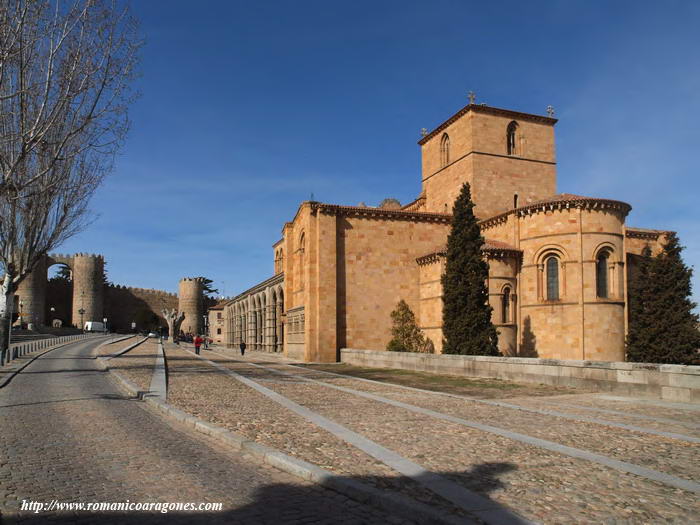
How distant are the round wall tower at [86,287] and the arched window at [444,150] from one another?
2614 inches

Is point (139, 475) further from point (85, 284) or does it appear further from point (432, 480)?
point (85, 284)

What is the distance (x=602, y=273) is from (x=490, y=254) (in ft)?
18.4

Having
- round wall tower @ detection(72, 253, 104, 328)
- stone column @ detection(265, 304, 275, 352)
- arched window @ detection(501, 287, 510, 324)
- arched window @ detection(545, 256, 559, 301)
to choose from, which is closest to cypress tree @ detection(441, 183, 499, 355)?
arched window @ detection(501, 287, 510, 324)

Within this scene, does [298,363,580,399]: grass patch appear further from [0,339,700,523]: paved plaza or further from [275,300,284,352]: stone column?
[275,300,284,352]: stone column

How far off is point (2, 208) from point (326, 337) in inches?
668

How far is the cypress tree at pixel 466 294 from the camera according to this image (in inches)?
945

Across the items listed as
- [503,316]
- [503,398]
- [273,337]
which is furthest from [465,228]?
[273,337]

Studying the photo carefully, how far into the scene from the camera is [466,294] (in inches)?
964

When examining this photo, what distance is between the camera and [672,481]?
5891mm

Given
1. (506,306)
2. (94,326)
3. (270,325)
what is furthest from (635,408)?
(94,326)

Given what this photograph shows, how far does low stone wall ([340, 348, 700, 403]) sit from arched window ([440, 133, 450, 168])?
59.4 feet

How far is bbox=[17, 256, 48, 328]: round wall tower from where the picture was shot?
2840 inches

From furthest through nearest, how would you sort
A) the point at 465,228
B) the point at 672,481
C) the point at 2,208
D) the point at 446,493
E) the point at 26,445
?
the point at 465,228 → the point at 2,208 → the point at 26,445 → the point at 672,481 → the point at 446,493

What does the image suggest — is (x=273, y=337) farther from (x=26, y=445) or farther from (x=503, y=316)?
(x=26, y=445)
